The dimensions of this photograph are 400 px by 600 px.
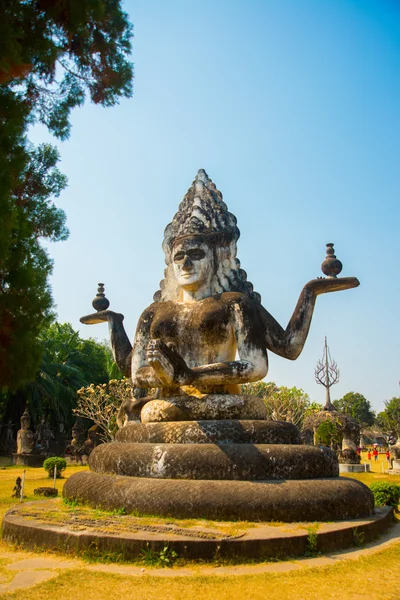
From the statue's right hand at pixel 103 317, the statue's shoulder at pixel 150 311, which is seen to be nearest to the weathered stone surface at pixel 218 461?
the statue's shoulder at pixel 150 311

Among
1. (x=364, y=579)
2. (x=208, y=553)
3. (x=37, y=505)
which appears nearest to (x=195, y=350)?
(x=37, y=505)

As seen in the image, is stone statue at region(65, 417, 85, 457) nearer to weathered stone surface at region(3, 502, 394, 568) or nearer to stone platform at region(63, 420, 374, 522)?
stone platform at region(63, 420, 374, 522)

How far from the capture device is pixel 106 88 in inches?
246

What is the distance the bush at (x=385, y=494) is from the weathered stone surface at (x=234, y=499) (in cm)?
301

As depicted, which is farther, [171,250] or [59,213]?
[171,250]

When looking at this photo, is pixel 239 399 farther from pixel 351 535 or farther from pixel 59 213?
pixel 59 213

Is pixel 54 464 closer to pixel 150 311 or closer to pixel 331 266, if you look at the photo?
pixel 150 311

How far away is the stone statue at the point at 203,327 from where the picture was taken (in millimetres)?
7254

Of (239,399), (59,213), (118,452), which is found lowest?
(118,452)

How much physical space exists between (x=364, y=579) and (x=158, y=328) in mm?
4604

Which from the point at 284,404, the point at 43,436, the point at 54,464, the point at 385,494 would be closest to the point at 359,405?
the point at 284,404

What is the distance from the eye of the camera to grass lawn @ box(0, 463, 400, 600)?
397 centimetres

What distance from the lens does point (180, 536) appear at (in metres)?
4.83

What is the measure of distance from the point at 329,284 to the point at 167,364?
10.1 ft
